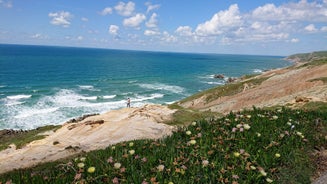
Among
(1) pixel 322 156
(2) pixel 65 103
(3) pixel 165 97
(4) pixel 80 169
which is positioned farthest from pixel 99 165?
(3) pixel 165 97

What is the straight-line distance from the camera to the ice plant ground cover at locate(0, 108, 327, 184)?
6.93 meters

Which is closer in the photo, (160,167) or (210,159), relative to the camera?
(160,167)

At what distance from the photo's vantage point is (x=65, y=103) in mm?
70125

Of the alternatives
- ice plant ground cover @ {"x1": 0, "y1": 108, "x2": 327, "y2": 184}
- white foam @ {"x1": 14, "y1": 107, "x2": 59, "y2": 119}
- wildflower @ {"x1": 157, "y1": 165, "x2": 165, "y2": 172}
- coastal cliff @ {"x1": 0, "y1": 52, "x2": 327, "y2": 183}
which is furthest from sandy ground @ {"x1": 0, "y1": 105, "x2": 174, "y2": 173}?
white foam @ {"x1": 14, "y1": 107, "x2": 59, "y2": 119}

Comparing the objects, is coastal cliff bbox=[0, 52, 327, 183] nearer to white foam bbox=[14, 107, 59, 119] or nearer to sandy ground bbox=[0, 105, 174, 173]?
sandy ground bbox=[0, 105, 174, 173]

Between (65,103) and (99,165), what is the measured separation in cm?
6649

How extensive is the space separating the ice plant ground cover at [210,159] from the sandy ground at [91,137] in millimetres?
6138

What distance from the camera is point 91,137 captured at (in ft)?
73.6

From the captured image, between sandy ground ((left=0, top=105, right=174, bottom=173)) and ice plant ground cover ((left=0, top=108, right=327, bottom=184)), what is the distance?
6138 millimetres

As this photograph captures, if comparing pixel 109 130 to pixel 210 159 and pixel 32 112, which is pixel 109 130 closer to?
pixel 210 159

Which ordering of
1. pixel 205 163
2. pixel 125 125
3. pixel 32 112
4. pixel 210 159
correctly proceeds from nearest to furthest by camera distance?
pixel 205 163 < pixel 210 159 < pixel 125 125 < pixel 32 112

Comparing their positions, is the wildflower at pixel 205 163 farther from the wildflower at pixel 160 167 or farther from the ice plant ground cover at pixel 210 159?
the wildflower at pixel 160 167

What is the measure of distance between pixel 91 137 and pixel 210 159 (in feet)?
53.1

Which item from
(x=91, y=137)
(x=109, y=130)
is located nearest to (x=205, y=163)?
(x=91, y=137)
